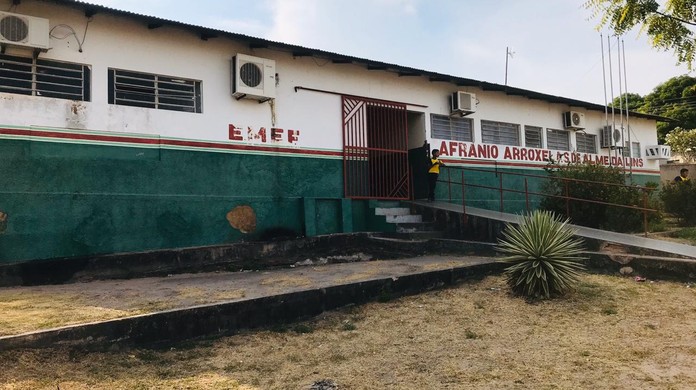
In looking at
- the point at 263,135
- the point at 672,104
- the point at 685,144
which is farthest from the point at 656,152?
the point at 672,104

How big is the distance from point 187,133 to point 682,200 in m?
12.8

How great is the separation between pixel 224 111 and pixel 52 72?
285 centimetres

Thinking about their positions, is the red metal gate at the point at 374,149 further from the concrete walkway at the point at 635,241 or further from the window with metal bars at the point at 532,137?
the window with metal bars at the point at 532,137

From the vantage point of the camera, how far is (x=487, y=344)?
505 centimetres

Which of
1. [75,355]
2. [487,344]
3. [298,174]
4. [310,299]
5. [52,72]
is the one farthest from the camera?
[298,174]

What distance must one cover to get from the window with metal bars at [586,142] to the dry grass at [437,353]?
11.0 meters

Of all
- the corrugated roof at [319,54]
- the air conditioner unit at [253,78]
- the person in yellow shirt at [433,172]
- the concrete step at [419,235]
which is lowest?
the concrete step at [419,235]

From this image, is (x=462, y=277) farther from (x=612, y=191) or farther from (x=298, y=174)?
(x=612, y=191)

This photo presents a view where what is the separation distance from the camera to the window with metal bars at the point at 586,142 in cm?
1673

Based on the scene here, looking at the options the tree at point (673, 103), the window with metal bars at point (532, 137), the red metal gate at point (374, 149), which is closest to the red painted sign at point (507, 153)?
the window with metal bars at point (532, 137)

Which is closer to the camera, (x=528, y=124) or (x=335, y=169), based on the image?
(x=335, y=169)

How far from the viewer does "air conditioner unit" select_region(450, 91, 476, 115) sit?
13180mm

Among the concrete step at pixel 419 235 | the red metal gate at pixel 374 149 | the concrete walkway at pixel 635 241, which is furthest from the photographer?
the red metal gate at pixel 374 149

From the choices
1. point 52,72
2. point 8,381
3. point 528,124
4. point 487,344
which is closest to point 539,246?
point 487,344
